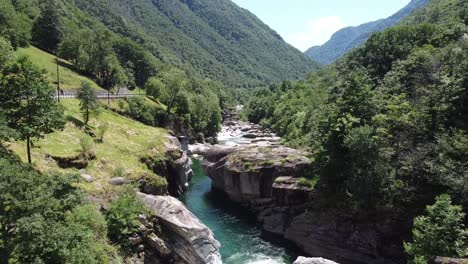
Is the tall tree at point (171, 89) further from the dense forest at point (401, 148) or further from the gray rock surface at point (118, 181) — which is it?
the dense forest at point (401, 148)

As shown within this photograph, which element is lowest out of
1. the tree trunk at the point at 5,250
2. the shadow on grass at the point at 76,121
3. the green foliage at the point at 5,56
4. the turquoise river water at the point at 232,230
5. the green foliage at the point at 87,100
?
the turquoise river water at the point at 232,230

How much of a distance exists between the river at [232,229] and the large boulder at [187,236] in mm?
5302

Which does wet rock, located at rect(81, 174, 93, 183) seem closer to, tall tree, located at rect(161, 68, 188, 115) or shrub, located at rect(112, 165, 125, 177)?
shrub, located at rect(112, 165, 125, 177)

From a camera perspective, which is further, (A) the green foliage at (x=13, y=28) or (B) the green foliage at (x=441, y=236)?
(A) the green foliage at (x=13, y=28)

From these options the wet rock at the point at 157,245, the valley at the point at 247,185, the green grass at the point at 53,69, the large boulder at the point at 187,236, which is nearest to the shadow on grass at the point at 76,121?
the valley at the point at 247,185

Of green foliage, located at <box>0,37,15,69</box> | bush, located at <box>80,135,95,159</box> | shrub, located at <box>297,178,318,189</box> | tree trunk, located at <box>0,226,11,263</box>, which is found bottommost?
shrub, located at <box>297,178,318,189</box>

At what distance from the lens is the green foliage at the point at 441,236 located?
97.6ft

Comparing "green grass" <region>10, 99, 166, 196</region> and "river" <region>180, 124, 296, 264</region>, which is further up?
"green grass" <region>10, 99, 166, 196</region>

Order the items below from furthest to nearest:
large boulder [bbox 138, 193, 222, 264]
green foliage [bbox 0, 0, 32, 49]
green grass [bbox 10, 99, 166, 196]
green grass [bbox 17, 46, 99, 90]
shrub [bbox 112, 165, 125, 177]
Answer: green grass [bbox 17, 46, 99, 90]
green foliage [bbox 0, 0, 32, 49]
shrub [bbox 112, 165, 125, 177]
green grass [bbox 10, 99, 166, 196]
large boulder [bbox 138, 193, 222, 264]

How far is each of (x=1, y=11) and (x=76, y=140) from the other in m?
70.6

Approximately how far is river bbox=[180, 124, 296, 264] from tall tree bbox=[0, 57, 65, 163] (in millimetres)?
26337

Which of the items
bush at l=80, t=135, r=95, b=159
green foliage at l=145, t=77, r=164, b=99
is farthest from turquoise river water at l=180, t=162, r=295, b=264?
green foliage at l=145, t=77, r=164, b=99

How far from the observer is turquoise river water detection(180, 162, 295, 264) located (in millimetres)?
44656

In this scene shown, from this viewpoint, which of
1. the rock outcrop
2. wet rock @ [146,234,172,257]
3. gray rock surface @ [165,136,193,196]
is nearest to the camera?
wet rock @ [146,234,172,257]
